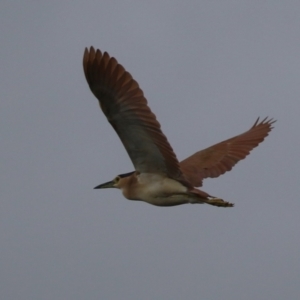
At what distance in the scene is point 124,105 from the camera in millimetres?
13664

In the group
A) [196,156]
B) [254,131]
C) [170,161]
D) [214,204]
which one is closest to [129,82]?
[170,161]

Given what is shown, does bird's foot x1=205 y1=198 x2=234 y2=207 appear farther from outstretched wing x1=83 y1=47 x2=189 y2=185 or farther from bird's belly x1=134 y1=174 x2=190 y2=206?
outstretched wing x1=83 y1=47 x2=189 y2=185

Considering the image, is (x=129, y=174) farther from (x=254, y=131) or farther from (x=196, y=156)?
(x=254, y=131)

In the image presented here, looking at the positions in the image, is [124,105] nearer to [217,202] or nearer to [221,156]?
[217,202]

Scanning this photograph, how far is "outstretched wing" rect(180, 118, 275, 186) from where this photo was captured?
634 inches

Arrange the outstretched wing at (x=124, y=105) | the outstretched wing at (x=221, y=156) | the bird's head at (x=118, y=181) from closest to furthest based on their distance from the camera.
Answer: the outstretched wing at (x=124, y=105) < the bird's head at (x=118, y=181) < the outstretched wing at (x=221, y=156)

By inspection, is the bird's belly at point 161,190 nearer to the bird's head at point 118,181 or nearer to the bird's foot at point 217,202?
the bird's foot at point 217,202

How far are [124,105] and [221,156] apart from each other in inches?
141

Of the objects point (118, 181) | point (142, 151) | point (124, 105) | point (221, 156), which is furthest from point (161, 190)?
point (221, 156)

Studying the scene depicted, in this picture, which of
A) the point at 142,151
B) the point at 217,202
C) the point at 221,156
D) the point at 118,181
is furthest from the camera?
the point at 221,156

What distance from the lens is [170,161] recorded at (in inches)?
564

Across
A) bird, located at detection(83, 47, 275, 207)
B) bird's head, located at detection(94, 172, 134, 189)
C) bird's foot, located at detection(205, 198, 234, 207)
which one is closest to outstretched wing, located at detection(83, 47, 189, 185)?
bird, located at detection(83, 47, 275, 207)

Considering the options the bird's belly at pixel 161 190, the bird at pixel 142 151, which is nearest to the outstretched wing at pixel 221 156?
the bird at pixel 142 151

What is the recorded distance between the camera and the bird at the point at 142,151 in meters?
13.5
